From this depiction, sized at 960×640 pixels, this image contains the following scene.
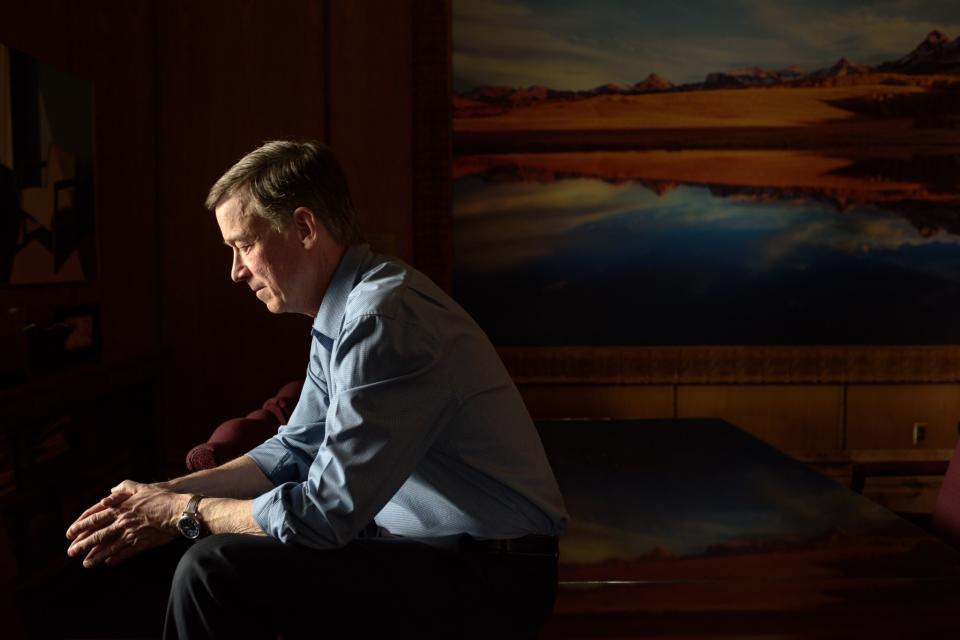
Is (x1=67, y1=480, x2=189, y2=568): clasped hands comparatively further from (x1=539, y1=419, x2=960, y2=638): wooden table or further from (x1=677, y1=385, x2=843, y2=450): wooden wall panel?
(x1=677, y1=385, x2=843, y2=450): wooden wall panel

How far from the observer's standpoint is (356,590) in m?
1.25

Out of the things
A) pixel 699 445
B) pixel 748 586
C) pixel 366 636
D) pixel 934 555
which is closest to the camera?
pixel 366 636

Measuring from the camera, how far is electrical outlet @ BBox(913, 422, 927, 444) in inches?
160

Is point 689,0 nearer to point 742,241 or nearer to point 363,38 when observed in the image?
point 742,241

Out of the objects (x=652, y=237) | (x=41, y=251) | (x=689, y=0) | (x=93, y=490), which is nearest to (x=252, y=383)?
(x=93, y=490)

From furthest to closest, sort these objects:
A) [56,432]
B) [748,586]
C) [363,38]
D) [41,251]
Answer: [363,38] < [41,251] < [56,432] < [748,586]

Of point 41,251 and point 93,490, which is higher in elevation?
point 41,251

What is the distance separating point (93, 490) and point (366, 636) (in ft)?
7.73


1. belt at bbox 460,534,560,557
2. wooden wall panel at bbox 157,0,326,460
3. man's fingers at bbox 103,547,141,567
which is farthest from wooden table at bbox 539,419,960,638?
wooden wall panel at bbox 157,0,326,460

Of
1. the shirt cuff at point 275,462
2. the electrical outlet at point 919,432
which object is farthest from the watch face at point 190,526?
the electrical outlet at point 919,432

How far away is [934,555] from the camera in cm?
158

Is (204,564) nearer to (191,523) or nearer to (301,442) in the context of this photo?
(191,523)

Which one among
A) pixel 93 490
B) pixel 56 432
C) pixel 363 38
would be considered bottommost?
pixel 93 490

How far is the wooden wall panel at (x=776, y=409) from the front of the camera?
4.06 metres
